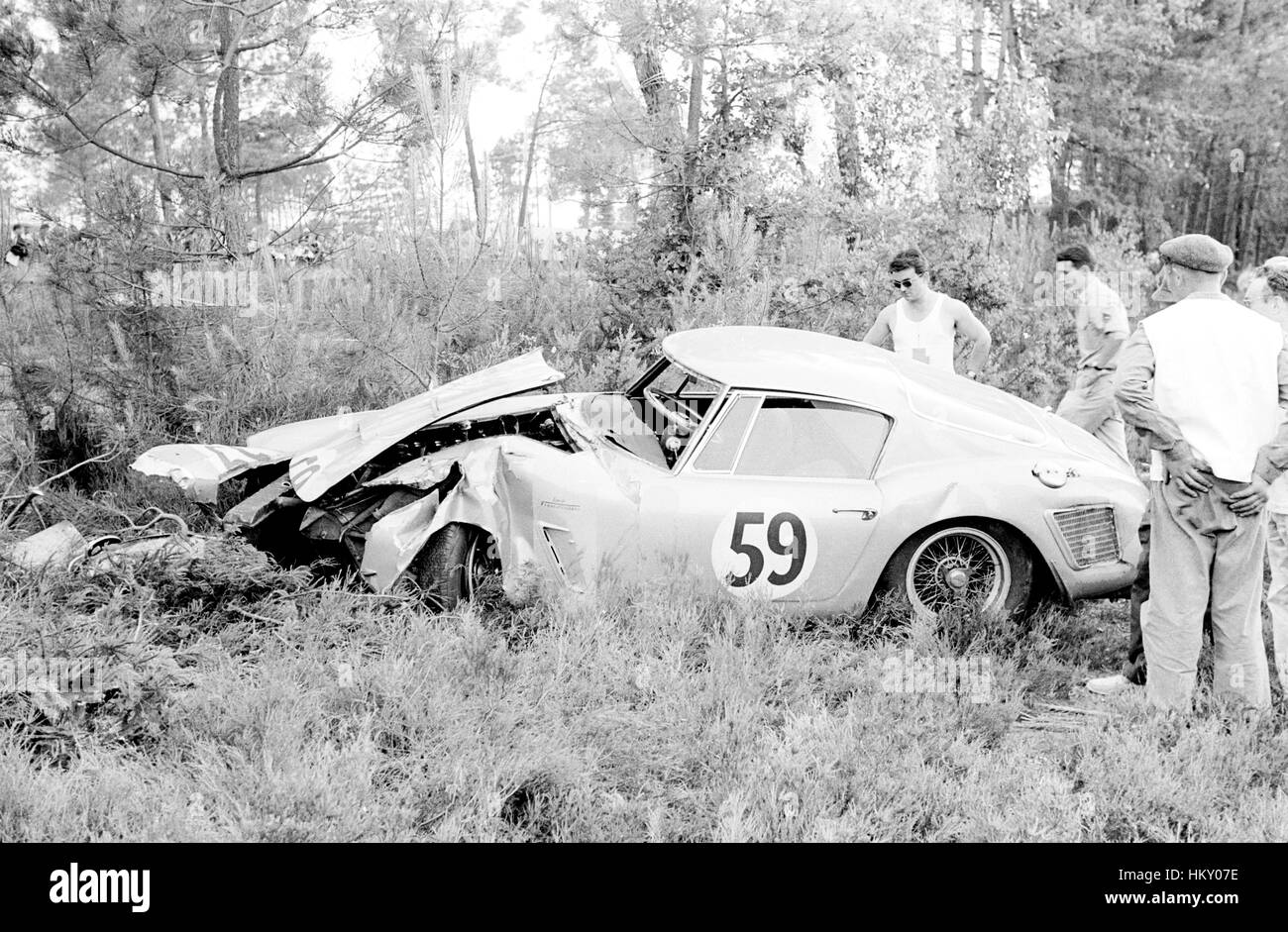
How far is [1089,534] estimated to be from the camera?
A: 5.02 m

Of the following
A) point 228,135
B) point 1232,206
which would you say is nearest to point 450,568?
point 228,135

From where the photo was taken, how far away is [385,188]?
28.0 feet

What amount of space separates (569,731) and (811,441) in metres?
1.85

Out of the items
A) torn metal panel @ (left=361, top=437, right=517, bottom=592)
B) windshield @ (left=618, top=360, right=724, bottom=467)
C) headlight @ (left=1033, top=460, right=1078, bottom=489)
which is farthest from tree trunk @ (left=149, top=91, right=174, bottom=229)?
headlight @ (left=1033, top=460, right=1078, bottom=489)

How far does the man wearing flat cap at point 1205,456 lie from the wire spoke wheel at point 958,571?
762 millimetres

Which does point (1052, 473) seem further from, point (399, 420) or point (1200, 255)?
point (399, 420)

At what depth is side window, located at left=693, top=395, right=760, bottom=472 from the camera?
5023mm

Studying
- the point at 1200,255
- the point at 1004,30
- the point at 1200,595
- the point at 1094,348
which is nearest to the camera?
the point at 1200,255

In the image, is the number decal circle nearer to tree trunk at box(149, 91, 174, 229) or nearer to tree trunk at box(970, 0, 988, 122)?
tree trunk at box(149, 91, 174, 229)

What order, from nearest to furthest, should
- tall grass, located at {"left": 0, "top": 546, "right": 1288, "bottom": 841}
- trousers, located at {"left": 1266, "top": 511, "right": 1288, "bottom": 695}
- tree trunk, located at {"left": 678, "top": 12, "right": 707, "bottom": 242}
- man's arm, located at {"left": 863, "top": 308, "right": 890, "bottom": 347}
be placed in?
tall grass, located at {"left": 0, "top": 546, "right": 1288, "bottom": 841} → trousers, located at {"left": 1266, "top": 511, "right": 1288, "bottom": 695} → man's arm, located at {"left": 863, "top": 308, "right": 890, "bottom": 347} → tree trunk, located at {"left": 678, "top": 12, "right": 707, "bottom": 242}

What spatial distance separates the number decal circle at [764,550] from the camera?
4.86 m

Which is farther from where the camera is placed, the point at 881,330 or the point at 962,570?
the point at 881,330
